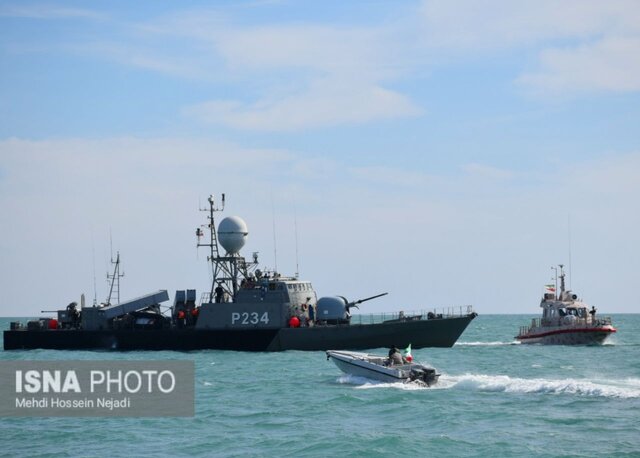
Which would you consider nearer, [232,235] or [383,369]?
[383,369]

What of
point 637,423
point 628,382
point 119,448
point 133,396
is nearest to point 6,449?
point 119,448

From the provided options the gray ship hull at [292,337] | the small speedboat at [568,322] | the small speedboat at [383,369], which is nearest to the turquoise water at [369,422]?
the small speedboat at [383,369]

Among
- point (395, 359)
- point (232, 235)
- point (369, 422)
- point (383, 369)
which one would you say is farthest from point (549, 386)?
point (232, 235)

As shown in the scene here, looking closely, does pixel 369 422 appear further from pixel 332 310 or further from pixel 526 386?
pixel 332 310

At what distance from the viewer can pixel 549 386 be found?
40.3 m

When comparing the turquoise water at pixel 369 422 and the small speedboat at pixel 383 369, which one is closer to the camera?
the turquoise water at pixel 369 422

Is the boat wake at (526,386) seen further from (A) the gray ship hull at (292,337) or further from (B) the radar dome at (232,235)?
(B) the radar dome at (232,235)

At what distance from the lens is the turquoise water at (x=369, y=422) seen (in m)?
29.4

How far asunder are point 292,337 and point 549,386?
22.9 m

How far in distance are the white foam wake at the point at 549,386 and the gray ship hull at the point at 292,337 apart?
51.2 ft

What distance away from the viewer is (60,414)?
3591 cm

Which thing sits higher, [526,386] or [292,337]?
[292,337]

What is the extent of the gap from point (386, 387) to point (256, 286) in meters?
22.2

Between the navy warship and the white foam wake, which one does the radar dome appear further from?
the white foam wake
